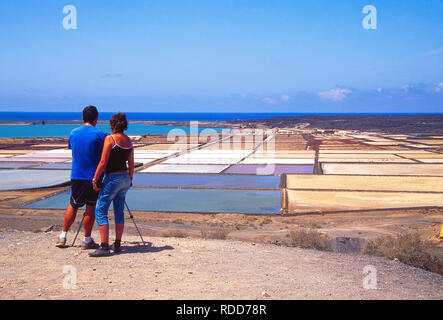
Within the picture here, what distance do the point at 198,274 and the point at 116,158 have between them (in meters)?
1.61

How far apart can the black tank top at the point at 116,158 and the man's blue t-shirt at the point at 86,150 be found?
220mm

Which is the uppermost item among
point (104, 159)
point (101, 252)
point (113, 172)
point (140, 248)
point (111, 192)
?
point (104, 159)

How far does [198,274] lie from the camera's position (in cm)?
471

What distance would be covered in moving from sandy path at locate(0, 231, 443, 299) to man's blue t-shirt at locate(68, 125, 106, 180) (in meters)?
0.97

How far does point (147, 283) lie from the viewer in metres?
4.34

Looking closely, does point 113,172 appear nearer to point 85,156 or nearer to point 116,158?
point 116,158

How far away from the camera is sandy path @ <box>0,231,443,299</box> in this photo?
4.15 m

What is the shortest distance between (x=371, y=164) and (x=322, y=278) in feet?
78.8

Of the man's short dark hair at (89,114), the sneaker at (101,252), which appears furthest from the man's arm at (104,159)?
the sneaker at (101,252)

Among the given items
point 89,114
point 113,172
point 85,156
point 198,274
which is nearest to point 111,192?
point 113,172

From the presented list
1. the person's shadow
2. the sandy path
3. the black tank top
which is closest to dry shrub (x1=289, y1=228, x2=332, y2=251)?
the sandy path

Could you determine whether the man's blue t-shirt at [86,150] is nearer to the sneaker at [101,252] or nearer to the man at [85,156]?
the man at [85,156]

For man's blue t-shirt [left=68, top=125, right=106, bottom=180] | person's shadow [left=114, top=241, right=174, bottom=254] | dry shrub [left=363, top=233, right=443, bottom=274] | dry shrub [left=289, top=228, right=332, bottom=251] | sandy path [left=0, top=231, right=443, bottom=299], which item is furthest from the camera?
dry shrub [left=289, top=228, right=332, bottom=251]

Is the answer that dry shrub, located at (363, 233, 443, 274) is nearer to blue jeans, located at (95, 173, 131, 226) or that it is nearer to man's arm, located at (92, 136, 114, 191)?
blue jeans, located at (95, 173, 131, 226)
